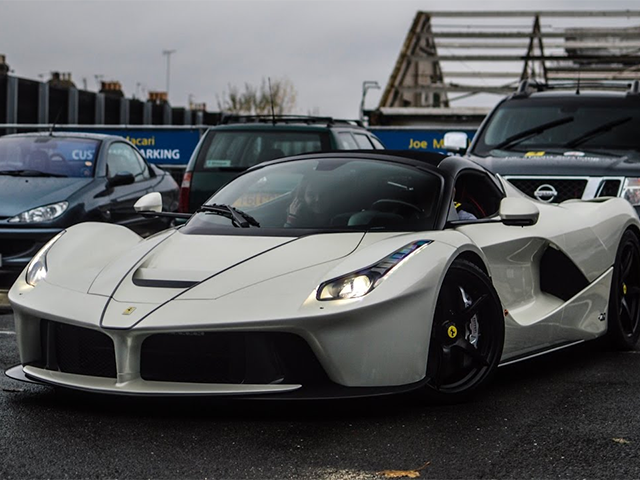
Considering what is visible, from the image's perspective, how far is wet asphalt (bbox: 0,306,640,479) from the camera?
423 centimetres

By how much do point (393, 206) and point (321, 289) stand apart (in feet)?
3.72

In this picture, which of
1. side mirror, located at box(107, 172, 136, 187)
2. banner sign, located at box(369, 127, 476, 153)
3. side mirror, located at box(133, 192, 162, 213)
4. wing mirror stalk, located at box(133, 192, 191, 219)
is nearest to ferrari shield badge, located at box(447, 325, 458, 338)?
wing mirror stalk, located at box(133, 192, 191, 219)

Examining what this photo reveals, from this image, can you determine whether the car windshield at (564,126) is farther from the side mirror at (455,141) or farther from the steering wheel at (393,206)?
the steering wheel at (393,206)

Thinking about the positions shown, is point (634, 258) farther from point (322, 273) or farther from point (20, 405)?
point (20, 405)

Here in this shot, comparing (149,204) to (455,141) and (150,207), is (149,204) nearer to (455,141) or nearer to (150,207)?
(150,207)

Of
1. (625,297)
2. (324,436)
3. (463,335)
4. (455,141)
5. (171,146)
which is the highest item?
(455,141)

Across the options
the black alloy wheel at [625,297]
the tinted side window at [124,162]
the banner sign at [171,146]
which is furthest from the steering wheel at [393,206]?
the banner sign at [171,146]

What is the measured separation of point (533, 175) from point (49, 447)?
6110mm

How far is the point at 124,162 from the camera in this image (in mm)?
12352

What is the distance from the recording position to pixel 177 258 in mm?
5375

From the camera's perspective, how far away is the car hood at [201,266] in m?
4.94

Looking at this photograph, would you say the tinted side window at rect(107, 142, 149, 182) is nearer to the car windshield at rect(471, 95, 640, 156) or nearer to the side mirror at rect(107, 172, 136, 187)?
the side mirror at rect(107, 172, 136, 187)

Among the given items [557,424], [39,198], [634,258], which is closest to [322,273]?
[557,424]

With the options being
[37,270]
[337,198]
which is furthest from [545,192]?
[37,270]
